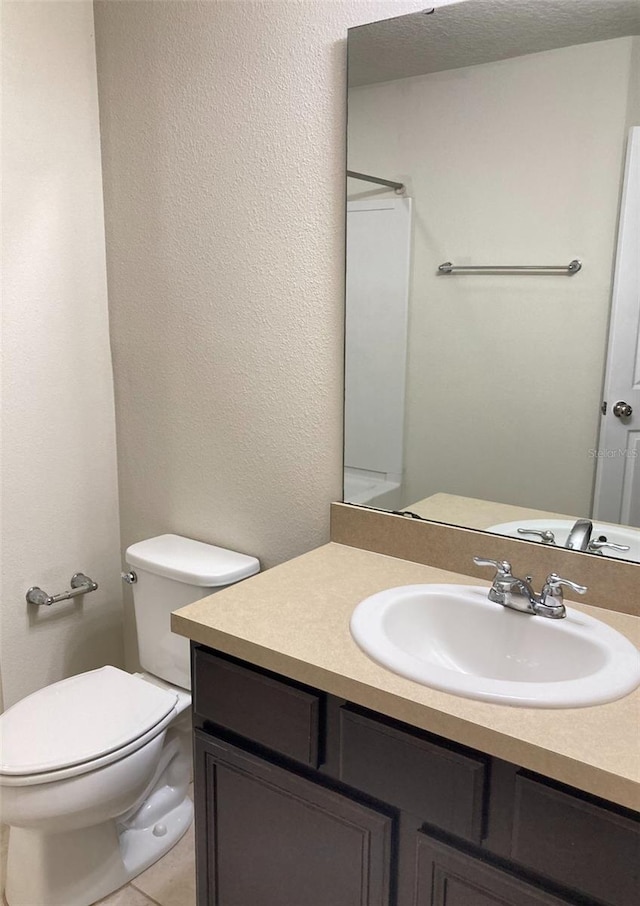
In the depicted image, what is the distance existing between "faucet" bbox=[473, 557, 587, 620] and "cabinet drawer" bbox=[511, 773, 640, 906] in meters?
0.37

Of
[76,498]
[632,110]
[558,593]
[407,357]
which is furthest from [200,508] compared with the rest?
[632,110]

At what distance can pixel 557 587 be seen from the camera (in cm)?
127

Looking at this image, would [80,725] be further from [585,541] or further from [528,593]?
[585,541]

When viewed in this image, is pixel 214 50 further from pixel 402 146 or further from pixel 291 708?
pixel 291 708

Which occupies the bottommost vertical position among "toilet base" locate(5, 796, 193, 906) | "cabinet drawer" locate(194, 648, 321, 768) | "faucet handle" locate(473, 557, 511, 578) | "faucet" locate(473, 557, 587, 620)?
"toilet base" locate(5, 796, 193, 906)

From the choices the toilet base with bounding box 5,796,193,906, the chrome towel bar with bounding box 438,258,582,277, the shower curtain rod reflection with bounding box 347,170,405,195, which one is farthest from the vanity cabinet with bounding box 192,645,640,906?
the shower curtain rod reflection with bounding box 347,170,405,195

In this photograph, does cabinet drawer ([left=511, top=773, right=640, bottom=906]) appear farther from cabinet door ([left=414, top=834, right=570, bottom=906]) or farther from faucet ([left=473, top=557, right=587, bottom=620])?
faucet ([left=473, top=557, right=587, bottom=620])

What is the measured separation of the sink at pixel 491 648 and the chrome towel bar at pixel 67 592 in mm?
1120

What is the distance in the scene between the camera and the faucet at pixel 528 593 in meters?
1.26

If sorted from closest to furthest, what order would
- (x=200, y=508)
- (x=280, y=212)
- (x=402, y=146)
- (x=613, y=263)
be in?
Result: (x=613, y=263) → (x=402, y=146) → (x=280, y=212) → (x=200, y=508)

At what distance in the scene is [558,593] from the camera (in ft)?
4.17

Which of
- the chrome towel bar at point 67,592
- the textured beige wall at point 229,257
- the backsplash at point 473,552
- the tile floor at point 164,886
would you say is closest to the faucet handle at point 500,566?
the backsplash at point 473,552

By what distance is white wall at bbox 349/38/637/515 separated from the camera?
4.27 ft

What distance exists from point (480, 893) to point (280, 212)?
54.7 inches
